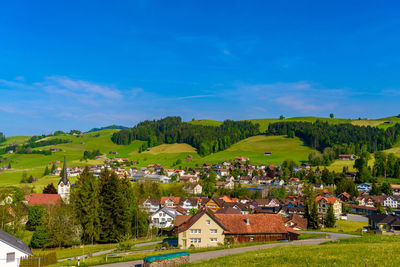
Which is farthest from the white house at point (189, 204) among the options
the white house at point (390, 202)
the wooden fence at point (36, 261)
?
the wooden fence at point (36, 261)

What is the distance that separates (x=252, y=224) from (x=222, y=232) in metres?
5.11

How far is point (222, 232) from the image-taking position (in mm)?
44875

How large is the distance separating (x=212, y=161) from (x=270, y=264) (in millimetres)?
169764

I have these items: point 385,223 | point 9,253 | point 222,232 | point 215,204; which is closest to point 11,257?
point 9,253

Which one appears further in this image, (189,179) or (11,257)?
(189,179)

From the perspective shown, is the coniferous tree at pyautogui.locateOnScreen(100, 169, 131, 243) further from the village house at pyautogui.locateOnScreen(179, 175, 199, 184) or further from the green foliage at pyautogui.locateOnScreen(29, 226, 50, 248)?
→ the village house at pyautogui.locateOnScreen(179, 175, 199, 184)

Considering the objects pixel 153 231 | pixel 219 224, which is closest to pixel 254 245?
pixel 219 224

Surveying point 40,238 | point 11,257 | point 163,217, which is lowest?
point 163,217

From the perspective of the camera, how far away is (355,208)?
108062 mm

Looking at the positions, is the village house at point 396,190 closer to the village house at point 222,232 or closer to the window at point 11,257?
the village house at point 222,232

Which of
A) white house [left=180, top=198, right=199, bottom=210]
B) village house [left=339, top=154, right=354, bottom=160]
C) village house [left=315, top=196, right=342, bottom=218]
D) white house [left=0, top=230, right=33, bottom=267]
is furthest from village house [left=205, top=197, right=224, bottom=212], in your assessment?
village house [left=339, top=154, right=354, bottom=160]

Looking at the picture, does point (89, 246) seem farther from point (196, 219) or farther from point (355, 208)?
Result: point (355, 208)

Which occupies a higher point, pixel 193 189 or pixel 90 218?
pixel 90 218

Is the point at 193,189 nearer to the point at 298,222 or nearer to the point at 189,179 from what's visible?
the point at 189,179
